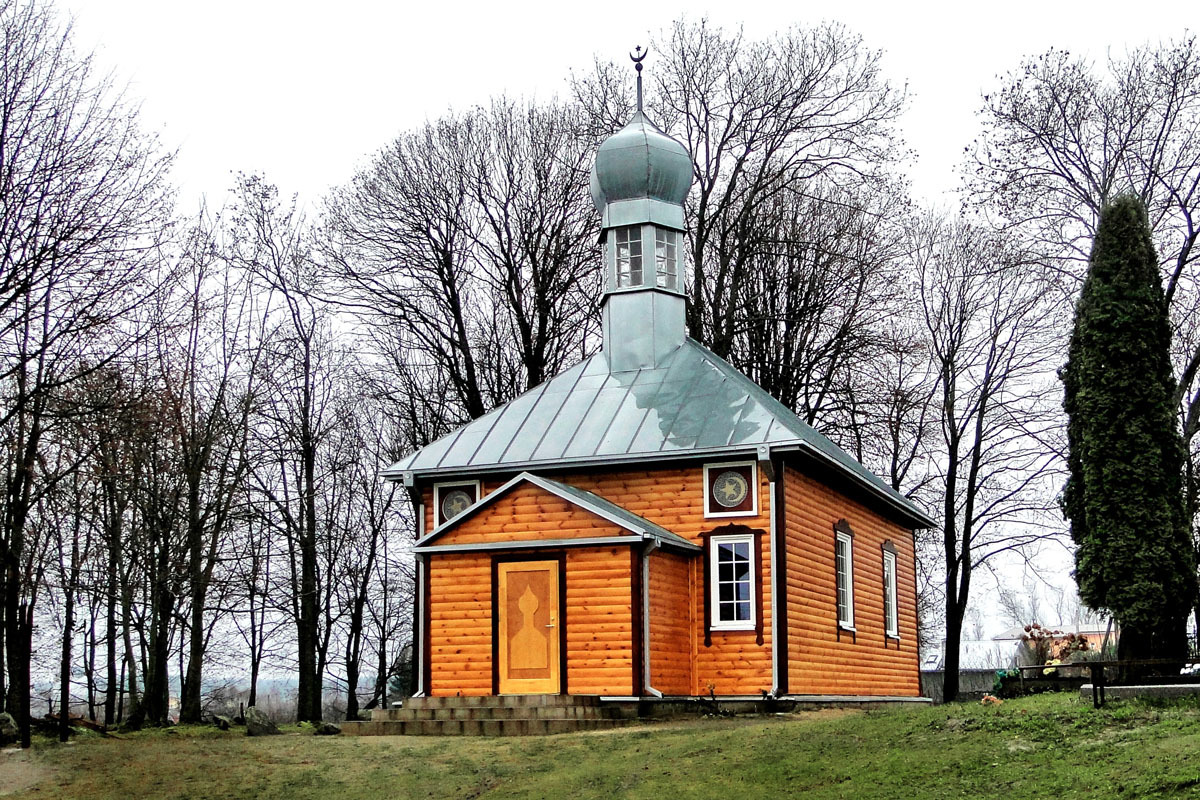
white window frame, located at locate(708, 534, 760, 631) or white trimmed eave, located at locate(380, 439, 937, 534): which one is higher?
white trimmed eave, located at locate(380, 439, 937, 534)

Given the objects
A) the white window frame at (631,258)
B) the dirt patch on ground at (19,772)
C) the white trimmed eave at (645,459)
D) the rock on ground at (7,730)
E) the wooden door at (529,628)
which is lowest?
the dirt patch on ground at (19,772)

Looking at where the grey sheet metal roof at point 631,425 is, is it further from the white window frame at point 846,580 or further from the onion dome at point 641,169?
the onion dome at point 641,169

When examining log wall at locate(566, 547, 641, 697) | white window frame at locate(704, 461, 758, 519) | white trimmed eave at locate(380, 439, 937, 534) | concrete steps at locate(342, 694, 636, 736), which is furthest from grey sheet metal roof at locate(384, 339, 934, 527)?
concrete steps at locate(342, 694, 636, 736)

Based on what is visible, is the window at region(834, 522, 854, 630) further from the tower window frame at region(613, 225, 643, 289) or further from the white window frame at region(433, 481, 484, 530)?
the white window frame at region(433, 481, 484, 530)

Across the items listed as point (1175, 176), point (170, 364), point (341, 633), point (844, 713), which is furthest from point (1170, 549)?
point (341, 633)

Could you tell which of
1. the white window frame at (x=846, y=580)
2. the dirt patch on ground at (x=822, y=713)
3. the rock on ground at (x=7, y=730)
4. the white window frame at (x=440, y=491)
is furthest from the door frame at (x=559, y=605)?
the rock on ground at (x=7, y=730)

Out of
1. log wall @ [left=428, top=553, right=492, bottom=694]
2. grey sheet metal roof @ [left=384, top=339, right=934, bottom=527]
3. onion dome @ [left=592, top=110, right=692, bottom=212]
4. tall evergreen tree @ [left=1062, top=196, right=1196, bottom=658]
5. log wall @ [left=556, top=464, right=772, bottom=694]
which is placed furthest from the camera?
onion dome @ [left=592, top=110, right=692, bottom=212]

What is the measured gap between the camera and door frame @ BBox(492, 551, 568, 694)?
1925cm

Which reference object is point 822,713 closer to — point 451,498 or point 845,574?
point 845,574

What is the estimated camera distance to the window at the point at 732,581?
66.2 ft

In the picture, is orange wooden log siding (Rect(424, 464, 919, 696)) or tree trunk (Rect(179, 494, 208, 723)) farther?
tree trunk (Rect(179, 494, 208, 723))

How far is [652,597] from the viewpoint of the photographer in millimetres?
19312

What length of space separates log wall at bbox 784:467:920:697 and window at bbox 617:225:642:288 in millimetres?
4692

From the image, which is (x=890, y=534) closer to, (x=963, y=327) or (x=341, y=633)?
(x=963, y=327)
